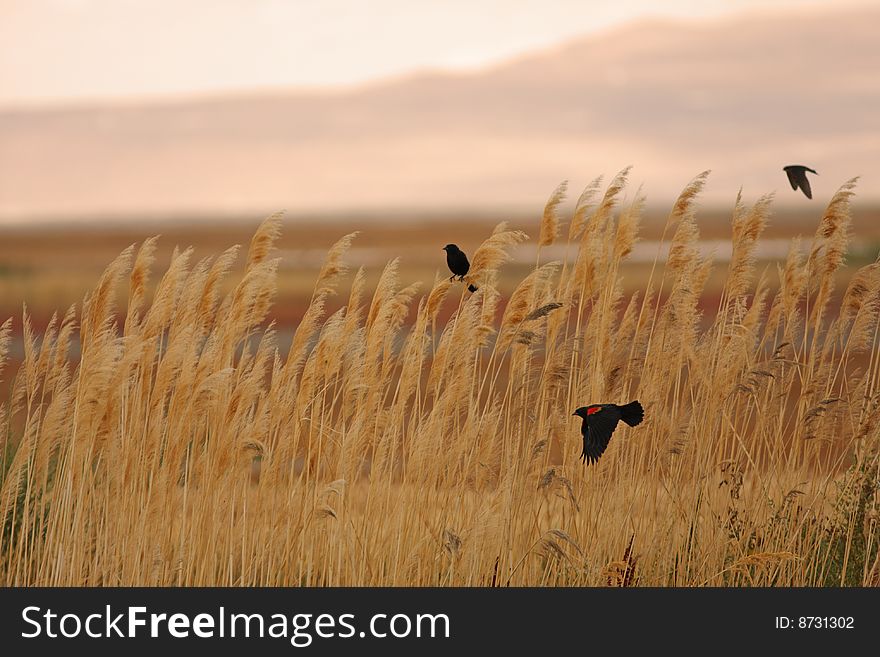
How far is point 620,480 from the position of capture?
5.06 metres

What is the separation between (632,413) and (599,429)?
0.22 m

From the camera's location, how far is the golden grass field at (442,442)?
Result: 15.9ft

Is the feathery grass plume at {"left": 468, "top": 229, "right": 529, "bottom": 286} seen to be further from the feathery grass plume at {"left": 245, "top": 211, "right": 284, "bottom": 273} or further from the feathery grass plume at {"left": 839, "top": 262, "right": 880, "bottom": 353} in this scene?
the feathery grass plume at {"left": 839, "top": 262, "right": 880, "bottom": 353}

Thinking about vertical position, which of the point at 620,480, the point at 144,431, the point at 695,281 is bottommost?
the point at 620,480

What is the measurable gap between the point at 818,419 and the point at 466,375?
5.93 ft

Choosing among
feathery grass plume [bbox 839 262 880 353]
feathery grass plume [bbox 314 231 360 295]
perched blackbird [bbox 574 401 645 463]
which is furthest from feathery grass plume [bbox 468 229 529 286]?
feathery grass plume [bbox 839 262 880 353]

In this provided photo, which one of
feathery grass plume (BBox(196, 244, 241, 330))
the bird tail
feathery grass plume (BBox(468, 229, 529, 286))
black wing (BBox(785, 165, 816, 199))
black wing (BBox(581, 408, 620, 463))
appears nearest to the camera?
the bird tail

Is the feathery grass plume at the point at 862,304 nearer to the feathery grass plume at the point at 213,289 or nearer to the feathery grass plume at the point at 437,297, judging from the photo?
the feathery grass plume at the point at 437,297

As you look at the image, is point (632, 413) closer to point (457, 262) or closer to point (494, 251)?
point (494, 251)

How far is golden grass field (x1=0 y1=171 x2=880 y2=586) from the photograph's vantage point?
484 centimetres

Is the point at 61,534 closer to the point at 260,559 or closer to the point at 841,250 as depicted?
the point at 260,559

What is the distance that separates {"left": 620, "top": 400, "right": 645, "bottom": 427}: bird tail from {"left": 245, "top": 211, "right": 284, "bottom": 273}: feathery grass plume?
1803 millimetres

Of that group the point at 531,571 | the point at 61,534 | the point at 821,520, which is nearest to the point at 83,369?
the point at 61,534

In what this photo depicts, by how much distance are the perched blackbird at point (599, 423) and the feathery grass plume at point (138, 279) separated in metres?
2.12
